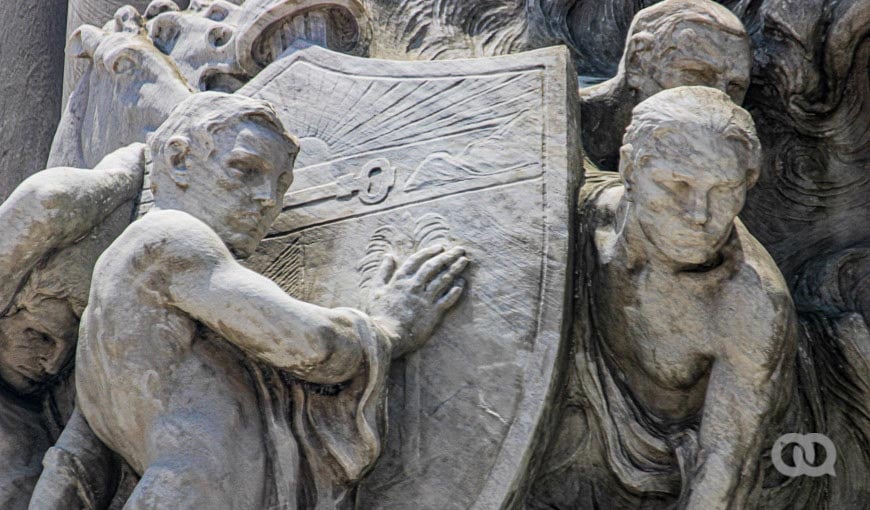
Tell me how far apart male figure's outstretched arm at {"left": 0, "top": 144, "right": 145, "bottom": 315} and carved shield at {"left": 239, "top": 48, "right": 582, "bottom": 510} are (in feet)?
1.60

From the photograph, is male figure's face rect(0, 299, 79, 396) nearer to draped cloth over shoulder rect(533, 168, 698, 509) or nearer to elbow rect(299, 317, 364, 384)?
elbow rect(299, 317, 364, 384)

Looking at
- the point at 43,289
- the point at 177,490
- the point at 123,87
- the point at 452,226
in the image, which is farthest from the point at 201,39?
the point at 177,490

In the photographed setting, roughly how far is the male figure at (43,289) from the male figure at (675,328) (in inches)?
52.1

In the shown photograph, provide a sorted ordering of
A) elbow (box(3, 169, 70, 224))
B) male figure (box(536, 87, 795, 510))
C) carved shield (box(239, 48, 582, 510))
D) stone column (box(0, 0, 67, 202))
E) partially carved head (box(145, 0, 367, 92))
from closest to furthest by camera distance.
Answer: male figure (box(536, 87, 795, 510)) → carved shield (box(239, 48, 582, 510)) → elbow (box(3, 169, 70, 224)) → partially carved head (box(145, 0, 367, 92)) → stone column (box(0, 0, 67, 202))

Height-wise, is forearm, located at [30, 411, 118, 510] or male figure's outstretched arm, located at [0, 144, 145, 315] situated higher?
male figure's outstretched arm, located at [0, 144, 145, 315]

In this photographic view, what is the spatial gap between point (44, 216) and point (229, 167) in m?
0.53

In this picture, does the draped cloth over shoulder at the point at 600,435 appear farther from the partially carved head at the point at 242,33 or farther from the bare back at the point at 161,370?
the partially carved head at the point at 242,33

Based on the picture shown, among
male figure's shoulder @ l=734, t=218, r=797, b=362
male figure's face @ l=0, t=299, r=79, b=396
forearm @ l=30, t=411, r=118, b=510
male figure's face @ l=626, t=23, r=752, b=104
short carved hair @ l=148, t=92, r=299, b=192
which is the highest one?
short carved hair @ l=148, t=92, r=299, b=192

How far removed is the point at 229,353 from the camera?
562 centimetres

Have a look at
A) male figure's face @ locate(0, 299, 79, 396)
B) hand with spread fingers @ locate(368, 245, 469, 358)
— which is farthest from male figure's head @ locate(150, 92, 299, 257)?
male figure's face @ locate(0, 299, 79, 396)

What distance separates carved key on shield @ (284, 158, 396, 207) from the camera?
19.4ft

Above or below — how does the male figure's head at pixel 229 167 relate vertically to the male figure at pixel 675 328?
above

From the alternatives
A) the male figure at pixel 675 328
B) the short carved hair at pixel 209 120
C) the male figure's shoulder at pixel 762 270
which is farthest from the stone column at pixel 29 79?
the male figure's shoulder at pixel 762 270

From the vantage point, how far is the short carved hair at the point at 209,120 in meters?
5.72
